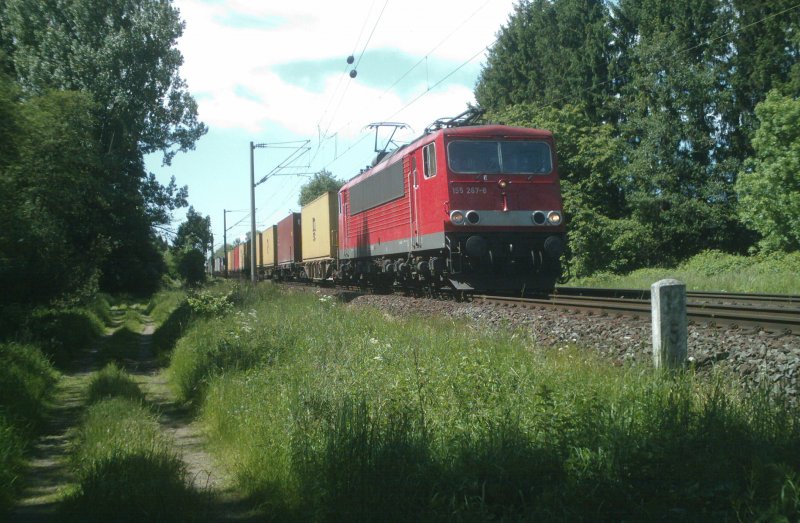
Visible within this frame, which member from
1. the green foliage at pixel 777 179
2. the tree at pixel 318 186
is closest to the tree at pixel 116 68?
the green foliage at pixel 777 179

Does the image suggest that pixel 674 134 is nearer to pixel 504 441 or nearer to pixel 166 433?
pixel 166 433

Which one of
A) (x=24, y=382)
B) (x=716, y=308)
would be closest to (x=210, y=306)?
(x=24, y=382)

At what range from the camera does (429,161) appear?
Answer: 52.5ft

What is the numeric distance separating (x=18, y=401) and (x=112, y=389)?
1.48m

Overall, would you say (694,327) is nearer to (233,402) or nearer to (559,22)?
(233,402)

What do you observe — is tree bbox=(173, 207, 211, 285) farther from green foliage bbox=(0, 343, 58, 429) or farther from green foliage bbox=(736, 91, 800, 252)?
green foliage bbox=(736, 91, 800, 252)

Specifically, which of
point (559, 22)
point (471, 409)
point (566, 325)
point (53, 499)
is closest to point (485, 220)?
point (566, 325)

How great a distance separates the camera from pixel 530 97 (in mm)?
47844

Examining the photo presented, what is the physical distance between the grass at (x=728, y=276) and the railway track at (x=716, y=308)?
462 centimetres

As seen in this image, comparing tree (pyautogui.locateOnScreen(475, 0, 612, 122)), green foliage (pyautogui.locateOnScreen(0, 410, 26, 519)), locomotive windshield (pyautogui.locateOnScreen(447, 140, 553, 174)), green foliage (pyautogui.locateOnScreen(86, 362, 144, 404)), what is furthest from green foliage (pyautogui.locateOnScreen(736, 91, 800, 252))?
green foliage (pyautogui.locateOnScreen(0, 410, 26, 519))

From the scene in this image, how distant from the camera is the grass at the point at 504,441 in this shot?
4.55 m

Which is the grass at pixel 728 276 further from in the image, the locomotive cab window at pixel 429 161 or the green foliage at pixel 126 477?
the green foliage at pixel 126 477

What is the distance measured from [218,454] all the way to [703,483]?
14.9ft

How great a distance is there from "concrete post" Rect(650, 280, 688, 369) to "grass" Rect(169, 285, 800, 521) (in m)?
0.48
